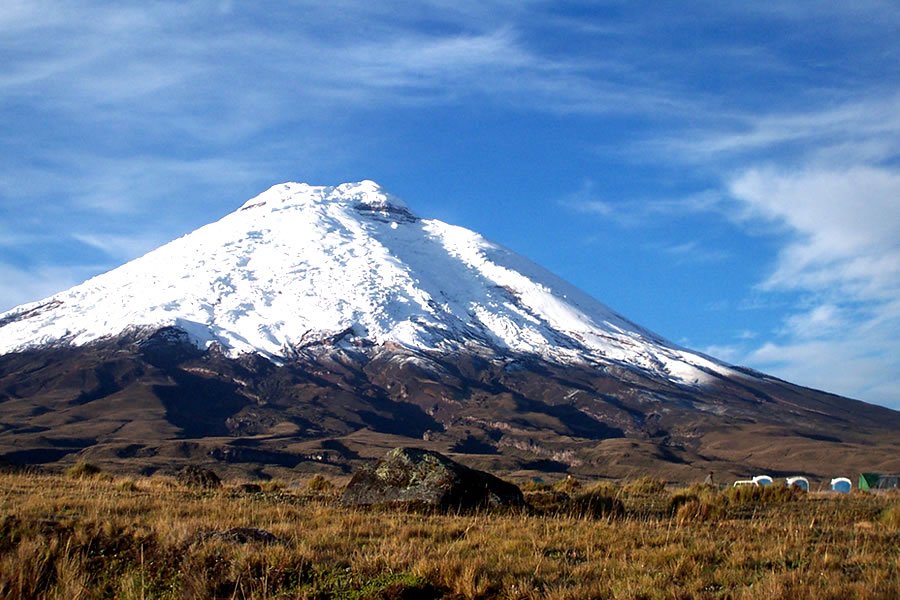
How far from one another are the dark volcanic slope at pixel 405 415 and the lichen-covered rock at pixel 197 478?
171 feet

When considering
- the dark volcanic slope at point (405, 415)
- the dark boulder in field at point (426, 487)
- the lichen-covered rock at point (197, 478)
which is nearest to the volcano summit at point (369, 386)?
the dark volcanic slope at point (405, 415)

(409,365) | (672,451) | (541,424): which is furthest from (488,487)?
(409,365)

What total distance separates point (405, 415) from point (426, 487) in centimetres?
12236

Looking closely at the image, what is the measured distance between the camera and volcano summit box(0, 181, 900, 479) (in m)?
100

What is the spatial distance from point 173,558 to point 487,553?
2.96 meters

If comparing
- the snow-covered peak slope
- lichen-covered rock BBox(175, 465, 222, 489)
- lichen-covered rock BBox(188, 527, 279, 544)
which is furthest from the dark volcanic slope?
lichen-covered rock BBox(188, 527, 279, 544)

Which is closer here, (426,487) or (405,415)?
(426,487)

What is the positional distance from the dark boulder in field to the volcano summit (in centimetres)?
6103

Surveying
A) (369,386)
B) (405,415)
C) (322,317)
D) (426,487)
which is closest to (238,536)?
(426,487)

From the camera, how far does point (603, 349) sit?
17488 cm

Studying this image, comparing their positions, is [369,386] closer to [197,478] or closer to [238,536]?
[197,478]

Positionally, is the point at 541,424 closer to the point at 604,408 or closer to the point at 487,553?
the point at 604,408

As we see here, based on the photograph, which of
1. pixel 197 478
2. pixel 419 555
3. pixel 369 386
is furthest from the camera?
pixel 369 386

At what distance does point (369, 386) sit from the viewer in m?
150
